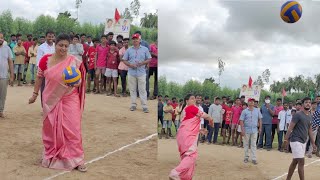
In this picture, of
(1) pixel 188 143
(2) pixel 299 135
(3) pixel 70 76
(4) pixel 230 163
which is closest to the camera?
(3) pixel 70 76

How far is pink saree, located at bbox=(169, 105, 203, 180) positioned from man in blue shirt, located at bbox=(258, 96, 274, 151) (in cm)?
258

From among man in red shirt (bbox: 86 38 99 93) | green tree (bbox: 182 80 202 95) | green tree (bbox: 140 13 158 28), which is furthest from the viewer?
man in red shirt (bbox: 86 38 99 93)

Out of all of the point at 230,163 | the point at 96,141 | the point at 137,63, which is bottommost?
the point at 230,163

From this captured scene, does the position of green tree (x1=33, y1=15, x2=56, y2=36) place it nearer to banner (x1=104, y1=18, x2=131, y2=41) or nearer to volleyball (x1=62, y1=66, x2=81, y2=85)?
banner (x1=104, y1=18, x2=131, y2=41)

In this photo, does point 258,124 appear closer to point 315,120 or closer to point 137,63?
point 315,120

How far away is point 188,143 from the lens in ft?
19.9

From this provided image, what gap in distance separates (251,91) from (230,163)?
128 cm

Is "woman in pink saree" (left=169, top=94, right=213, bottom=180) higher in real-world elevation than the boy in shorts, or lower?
lower

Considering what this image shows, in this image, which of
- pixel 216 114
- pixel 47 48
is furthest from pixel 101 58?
pixel 216 114

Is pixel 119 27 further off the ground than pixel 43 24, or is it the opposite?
pixel 43 24

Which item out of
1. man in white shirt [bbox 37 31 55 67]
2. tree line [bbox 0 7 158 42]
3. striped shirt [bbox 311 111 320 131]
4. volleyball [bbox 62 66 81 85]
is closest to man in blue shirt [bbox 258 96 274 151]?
striped shirt [bbox 311 111 320 131]

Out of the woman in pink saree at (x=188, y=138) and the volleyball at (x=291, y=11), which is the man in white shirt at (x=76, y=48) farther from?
the volleyball at (x=291, y=11)

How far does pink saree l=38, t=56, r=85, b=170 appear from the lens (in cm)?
543

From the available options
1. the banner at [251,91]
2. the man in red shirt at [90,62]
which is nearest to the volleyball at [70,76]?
the banner at [251,91]
